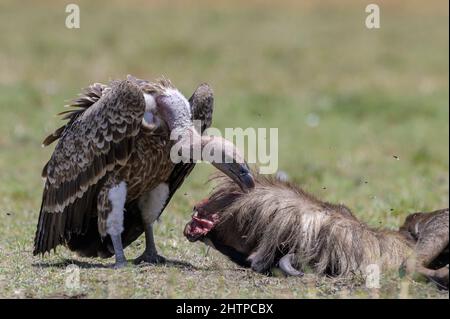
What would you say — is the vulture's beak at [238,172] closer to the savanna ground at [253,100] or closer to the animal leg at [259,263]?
the animal leg at [259,263]

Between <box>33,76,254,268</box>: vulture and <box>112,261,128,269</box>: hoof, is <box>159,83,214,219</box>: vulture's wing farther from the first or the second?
<box>112,261,128,269</box>: hoof

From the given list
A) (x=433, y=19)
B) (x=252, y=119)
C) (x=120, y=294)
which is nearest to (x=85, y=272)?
(x=120, y=294)

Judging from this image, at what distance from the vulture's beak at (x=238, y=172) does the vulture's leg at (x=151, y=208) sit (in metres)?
0.91

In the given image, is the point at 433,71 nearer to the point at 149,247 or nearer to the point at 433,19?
the point at 433,19

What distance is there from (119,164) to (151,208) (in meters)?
0.64

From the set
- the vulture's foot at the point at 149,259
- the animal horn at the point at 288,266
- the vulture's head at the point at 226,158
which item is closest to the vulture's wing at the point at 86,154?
the vulture's foot at the point at 149,259

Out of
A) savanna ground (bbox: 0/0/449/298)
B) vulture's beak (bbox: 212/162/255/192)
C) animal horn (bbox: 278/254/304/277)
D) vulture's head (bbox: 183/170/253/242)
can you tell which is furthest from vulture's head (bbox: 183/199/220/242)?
animal horn (bbox: 278/254/304/277)

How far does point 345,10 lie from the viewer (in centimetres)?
2548

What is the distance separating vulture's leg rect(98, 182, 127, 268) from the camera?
714 centimetres

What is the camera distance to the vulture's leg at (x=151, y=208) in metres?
7.53

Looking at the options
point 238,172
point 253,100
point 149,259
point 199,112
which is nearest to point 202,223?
point 149,259

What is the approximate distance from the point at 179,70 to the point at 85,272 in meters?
13.3

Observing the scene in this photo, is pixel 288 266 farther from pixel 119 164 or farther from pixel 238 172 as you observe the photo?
pixel 119 164

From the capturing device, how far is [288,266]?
266 inches
